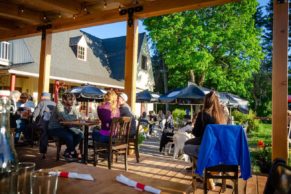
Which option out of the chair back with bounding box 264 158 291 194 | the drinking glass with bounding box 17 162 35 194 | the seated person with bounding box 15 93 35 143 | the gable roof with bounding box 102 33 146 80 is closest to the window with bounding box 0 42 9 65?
the gable roof with bounding box 102 33 146 80

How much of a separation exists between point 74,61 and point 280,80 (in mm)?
14928

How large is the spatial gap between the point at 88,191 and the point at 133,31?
510cm

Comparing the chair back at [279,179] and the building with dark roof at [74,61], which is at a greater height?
the building with dark roof at [74,61]

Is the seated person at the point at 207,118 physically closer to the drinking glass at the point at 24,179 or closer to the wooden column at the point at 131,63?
the wooden column at the point at 131,63

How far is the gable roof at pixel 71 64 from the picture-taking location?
45.3 ft

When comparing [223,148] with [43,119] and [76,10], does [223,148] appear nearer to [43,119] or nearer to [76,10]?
[43,119]

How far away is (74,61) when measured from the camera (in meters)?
17.3

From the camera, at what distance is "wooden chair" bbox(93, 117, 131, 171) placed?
4207 millimetres

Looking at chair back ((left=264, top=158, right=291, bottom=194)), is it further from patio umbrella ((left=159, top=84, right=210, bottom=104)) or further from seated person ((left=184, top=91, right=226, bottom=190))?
patio umbrella ((left=159, top=84, right=210, bottom=104))

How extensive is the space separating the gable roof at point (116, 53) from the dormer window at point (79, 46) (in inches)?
110

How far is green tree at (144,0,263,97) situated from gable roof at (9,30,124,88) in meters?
4.34

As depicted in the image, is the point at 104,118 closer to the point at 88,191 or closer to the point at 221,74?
the point at 88,191

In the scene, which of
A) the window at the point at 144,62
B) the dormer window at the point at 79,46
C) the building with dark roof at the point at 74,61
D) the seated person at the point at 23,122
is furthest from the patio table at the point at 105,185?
the window at the point at 144,62

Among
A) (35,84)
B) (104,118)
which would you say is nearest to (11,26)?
(104,118)
